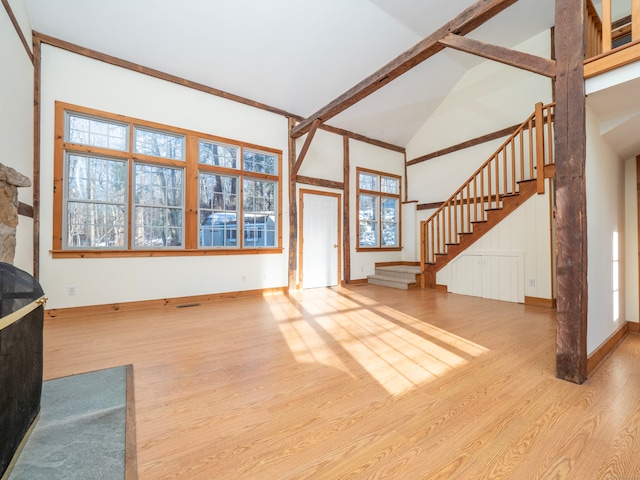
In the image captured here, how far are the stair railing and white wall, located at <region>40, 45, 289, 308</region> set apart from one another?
3.31 m

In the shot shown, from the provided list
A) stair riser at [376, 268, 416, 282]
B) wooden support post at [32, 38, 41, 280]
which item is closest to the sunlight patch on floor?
stair riser at [376, 268, 416, 282]

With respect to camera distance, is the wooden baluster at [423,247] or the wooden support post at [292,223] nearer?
the wooden support post at [292,223]

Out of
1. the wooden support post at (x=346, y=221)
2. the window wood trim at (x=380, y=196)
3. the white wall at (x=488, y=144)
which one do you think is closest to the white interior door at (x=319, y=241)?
the wooden support post at (x=346, y=221)

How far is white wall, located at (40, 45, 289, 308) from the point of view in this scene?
3.56m

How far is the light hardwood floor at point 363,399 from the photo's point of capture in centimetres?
123

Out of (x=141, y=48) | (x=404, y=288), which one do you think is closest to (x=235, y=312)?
(x=404, y=288)

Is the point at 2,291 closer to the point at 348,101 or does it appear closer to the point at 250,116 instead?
the point at 348,101

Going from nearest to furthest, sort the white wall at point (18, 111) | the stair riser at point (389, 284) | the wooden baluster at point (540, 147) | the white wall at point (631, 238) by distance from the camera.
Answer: the white wall at point (18, 111)
the white wall at point (631, 238)
the wooden baluster at point (540, 147)
the stair riser at point (389, 284)

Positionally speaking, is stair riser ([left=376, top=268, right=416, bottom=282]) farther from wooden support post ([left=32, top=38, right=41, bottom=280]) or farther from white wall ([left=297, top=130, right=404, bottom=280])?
wooden support post ([left=32, top=38, right=41, bottom=280])

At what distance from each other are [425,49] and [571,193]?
216 cm

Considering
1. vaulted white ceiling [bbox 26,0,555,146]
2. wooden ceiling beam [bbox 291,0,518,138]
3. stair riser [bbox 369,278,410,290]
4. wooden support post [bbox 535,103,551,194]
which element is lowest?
stair riser [bbox 369,278,410,290]

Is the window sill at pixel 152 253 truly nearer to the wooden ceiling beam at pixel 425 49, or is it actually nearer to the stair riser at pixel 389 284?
the stair riser at pixel 389 284

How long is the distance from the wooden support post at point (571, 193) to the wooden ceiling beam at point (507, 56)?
3.3 inches

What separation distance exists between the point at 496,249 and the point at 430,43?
10.9ft
